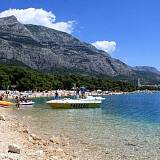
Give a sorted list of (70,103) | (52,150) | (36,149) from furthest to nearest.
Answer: (70,103) → (52,150) → (36,149)

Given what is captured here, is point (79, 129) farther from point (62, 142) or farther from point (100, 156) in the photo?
point (100, 156)

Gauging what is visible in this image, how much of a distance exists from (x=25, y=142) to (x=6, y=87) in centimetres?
15495

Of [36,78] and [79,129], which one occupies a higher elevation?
[36,78]

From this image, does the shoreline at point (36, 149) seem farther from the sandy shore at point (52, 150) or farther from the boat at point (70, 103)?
the boat at point (70, 103)

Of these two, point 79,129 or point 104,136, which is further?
point 79,129

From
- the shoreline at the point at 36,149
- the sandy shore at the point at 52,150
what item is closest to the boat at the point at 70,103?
the shoreline at the point at 36,149

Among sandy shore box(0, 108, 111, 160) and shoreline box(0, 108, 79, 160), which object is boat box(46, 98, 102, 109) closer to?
shoreline box(0, 108, 79, 160)

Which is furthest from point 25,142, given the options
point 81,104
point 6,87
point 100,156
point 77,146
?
point 6,87

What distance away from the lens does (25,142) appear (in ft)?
86.2

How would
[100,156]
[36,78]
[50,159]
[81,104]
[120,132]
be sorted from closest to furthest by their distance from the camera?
[50,159], [100,156], [120,132], [81,104], [36,78]

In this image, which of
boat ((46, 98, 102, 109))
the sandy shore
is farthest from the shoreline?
boat ((46, 98, 102, 109))

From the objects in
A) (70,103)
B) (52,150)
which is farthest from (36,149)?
(70,103)

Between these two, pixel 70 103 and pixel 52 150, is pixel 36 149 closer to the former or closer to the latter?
pixel 52 150

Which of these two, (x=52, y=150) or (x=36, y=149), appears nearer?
(x=36, y=149)
